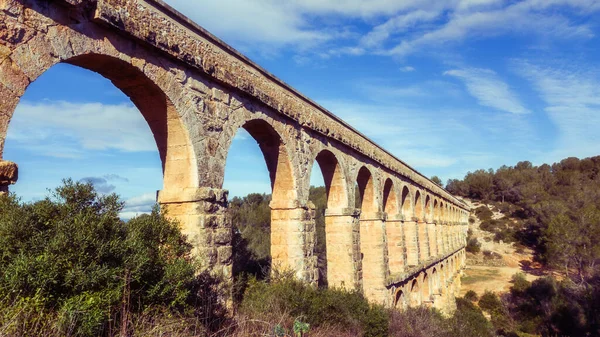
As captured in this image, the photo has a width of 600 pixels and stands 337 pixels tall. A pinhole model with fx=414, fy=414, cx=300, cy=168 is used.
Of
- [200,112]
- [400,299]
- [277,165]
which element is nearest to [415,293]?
[400,299]

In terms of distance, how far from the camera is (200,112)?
4.95 metres

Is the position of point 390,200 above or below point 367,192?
below

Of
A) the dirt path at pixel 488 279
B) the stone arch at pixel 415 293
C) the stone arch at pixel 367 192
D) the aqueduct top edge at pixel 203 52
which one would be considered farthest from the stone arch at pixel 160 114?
the dirt path at pixel 488 279

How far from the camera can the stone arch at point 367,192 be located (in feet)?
36.2

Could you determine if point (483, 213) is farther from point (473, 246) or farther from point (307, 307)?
point (307, 307)

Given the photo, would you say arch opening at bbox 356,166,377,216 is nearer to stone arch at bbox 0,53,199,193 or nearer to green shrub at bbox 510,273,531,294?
stone arch at bbox 0,53,199,193

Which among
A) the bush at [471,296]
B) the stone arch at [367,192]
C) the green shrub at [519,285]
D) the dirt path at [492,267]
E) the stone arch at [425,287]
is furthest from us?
the dirt path at [492,267]

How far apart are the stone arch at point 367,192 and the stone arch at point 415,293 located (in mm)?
4497

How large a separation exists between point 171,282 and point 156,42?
2.49 m

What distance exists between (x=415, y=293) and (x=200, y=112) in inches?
483

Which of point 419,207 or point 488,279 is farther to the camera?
point 488,279

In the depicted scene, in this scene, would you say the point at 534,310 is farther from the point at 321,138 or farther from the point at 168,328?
the point at 168,328

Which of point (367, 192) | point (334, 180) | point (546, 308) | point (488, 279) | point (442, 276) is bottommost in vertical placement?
point (546, 308)

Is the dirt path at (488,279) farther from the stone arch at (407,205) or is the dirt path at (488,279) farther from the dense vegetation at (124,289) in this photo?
the dense vegetation at (124,289)
